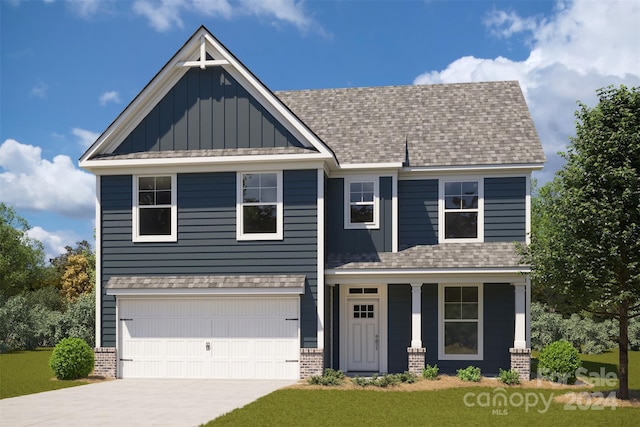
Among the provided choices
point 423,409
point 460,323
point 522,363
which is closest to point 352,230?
point 460,323

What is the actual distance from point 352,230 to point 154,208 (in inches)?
234

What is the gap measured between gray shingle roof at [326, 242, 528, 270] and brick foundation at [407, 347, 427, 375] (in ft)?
7.61

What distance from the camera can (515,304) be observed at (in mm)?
19891

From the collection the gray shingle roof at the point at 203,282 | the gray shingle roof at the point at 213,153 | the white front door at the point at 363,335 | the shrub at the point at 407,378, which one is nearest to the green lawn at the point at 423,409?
the shrub at the point at 407,378

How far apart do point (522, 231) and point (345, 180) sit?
5.55 metres

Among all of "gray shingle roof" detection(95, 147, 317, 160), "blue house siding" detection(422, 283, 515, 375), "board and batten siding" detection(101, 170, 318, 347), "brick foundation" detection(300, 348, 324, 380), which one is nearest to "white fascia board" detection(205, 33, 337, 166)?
"gray shingle roof" detection(95, 147, 317, 160)

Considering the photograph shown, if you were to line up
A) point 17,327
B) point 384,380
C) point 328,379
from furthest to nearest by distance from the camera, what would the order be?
point 17,327 < point 328,379 < point 384,380

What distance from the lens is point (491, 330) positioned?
2072cm

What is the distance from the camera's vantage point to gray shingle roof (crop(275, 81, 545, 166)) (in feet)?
69.7

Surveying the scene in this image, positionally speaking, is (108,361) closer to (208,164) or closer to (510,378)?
(208,164)

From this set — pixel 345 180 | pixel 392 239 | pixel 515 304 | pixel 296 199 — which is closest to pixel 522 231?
pixel 515 304

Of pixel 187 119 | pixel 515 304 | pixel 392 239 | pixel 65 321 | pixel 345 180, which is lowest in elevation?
pixel 65 321

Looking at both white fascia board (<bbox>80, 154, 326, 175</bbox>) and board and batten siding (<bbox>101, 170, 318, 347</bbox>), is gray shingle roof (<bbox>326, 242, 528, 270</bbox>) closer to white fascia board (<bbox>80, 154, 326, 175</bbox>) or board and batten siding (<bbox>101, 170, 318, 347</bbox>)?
board and batten siding (<bbox>101, 170, 318, 347</bbox>)

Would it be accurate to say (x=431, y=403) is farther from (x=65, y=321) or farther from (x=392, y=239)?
(x=65, y=321)
